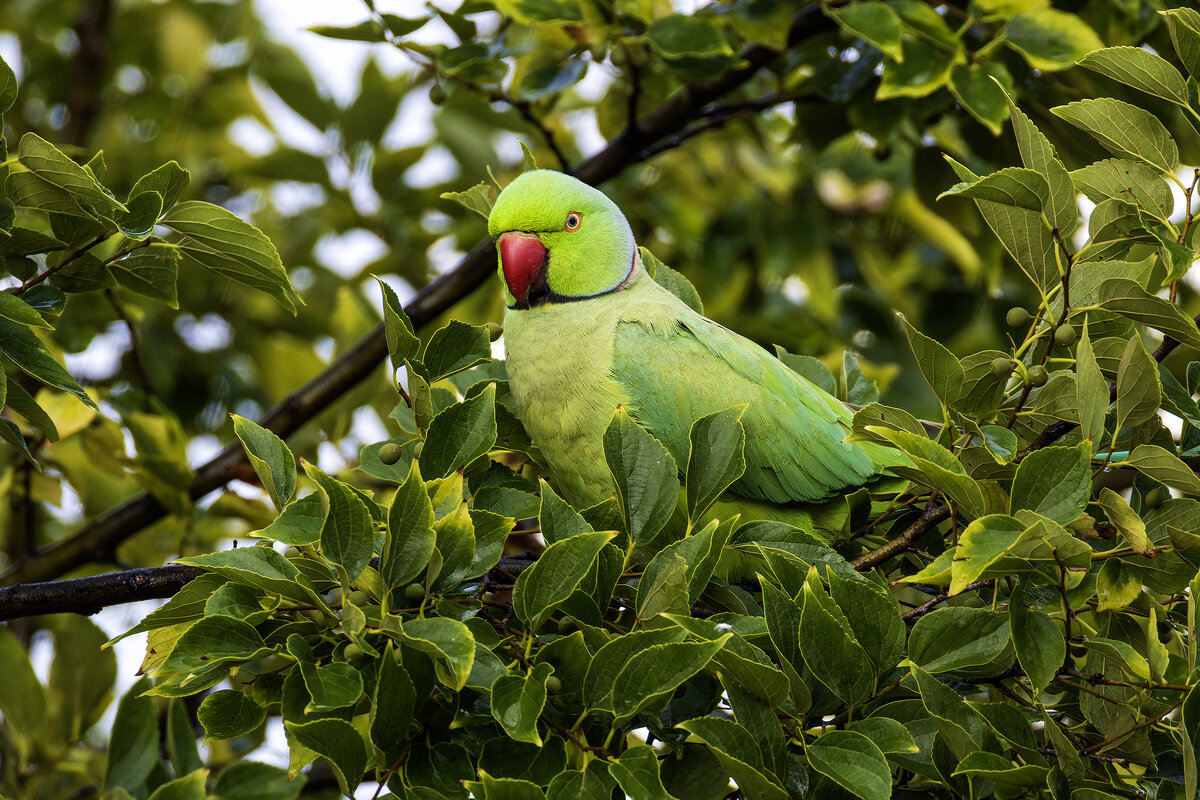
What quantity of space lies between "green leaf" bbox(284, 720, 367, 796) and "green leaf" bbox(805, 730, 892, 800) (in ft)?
1.89

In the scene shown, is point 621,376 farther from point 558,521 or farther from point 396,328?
point 558,521

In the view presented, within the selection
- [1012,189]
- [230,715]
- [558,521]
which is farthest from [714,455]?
[230,715]

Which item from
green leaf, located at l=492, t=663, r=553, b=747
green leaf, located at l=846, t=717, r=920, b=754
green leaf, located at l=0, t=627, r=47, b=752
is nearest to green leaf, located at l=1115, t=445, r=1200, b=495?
green leaf, located at l=846, t=717, r=920, b=754

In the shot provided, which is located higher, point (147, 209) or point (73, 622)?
point (147, 209)

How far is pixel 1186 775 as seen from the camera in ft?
4.16

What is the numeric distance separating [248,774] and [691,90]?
2.10 m

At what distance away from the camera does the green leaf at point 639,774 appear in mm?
1225

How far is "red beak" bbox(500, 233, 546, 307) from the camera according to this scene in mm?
2455

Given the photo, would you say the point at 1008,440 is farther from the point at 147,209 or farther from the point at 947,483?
the point at 147,209

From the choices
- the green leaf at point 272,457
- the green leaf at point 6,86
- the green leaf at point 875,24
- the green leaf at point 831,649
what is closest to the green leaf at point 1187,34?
the green leaf at point 875,24

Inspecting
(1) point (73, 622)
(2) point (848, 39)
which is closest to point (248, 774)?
(1) point (73, 622)

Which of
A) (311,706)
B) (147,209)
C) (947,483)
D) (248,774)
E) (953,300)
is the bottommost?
(953,300)

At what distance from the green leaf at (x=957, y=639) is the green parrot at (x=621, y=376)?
0.83 m

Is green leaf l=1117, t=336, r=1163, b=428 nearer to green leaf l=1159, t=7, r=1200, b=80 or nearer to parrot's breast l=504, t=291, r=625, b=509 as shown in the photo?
green leaf l=1159, t=7, r=1200, b=80
